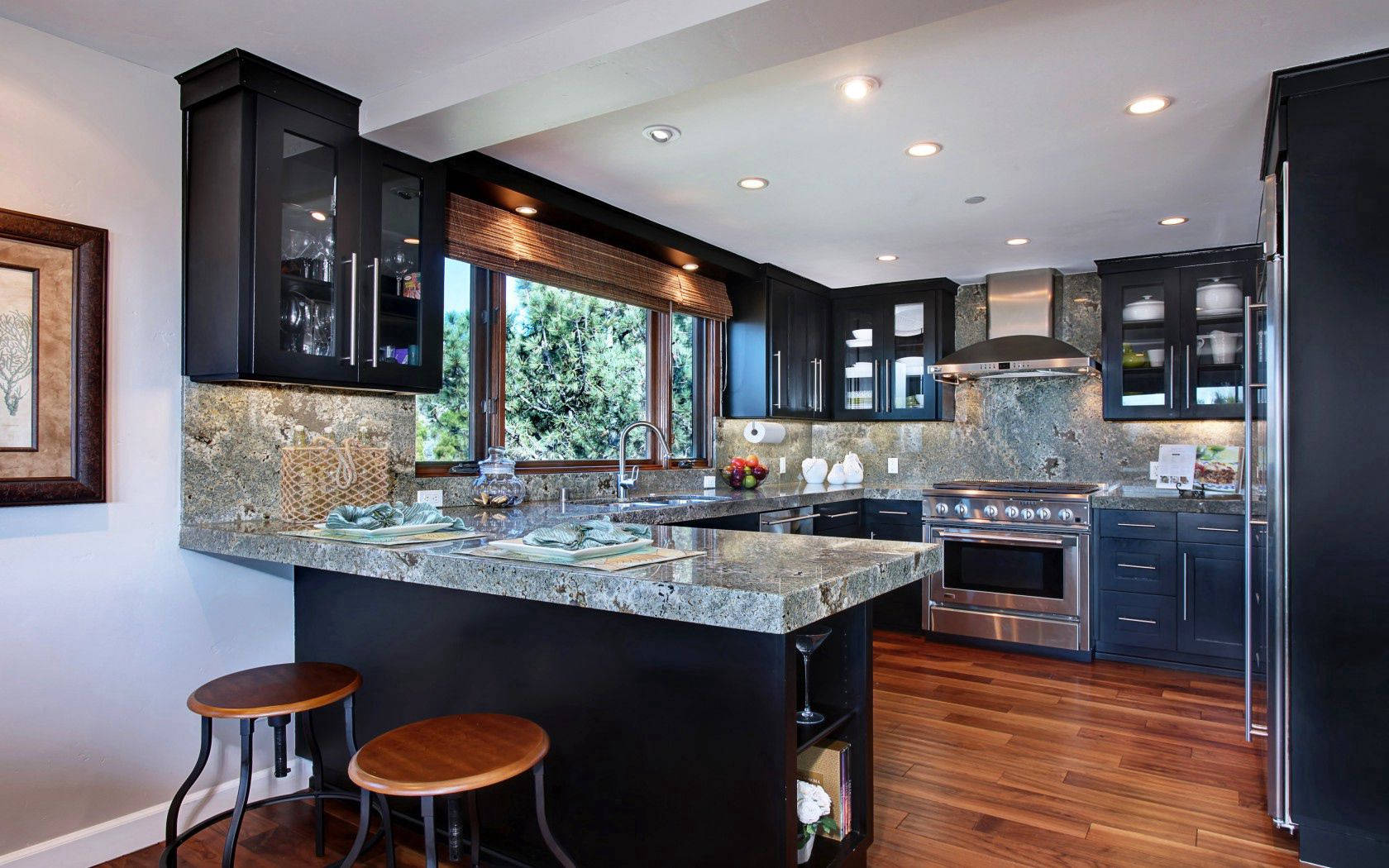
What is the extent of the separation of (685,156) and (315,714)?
2272mm

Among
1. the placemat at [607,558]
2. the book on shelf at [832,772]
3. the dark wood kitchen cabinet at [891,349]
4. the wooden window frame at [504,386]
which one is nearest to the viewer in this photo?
the placemat at [607,558]

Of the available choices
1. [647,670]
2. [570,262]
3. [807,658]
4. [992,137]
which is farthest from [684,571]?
[570,262]

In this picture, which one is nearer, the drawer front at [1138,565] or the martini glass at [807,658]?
the martini glass at [807,658]

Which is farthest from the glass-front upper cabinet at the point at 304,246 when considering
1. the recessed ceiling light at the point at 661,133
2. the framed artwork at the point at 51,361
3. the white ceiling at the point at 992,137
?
the recessed ceiling light at the point at 661,133

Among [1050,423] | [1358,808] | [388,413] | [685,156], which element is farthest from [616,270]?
[1358,808]

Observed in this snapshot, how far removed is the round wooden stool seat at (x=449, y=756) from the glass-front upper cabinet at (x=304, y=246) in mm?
1249

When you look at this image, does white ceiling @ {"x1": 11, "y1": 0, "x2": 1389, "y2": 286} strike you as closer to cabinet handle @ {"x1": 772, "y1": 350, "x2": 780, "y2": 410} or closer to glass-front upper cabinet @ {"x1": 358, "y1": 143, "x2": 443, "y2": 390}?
glass-front upper cabinet @ {"x1": 358, "y1": 143, "x2": 443, "y2": 390}

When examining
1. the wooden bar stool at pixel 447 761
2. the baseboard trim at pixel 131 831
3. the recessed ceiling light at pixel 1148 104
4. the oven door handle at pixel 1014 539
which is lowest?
the baseboard trim at pixel 131 831

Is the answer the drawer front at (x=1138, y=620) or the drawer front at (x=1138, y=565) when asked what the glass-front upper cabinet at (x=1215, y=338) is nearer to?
the drawer front at (x=1138, y=565)

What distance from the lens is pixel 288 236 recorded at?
2.38 meters

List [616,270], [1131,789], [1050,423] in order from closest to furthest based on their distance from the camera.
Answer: [1131,789] → [616,270] → [1050,423]

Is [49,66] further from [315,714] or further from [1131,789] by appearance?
[1131,789]

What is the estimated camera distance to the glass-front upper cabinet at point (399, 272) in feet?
8.43

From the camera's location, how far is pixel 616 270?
398cm
